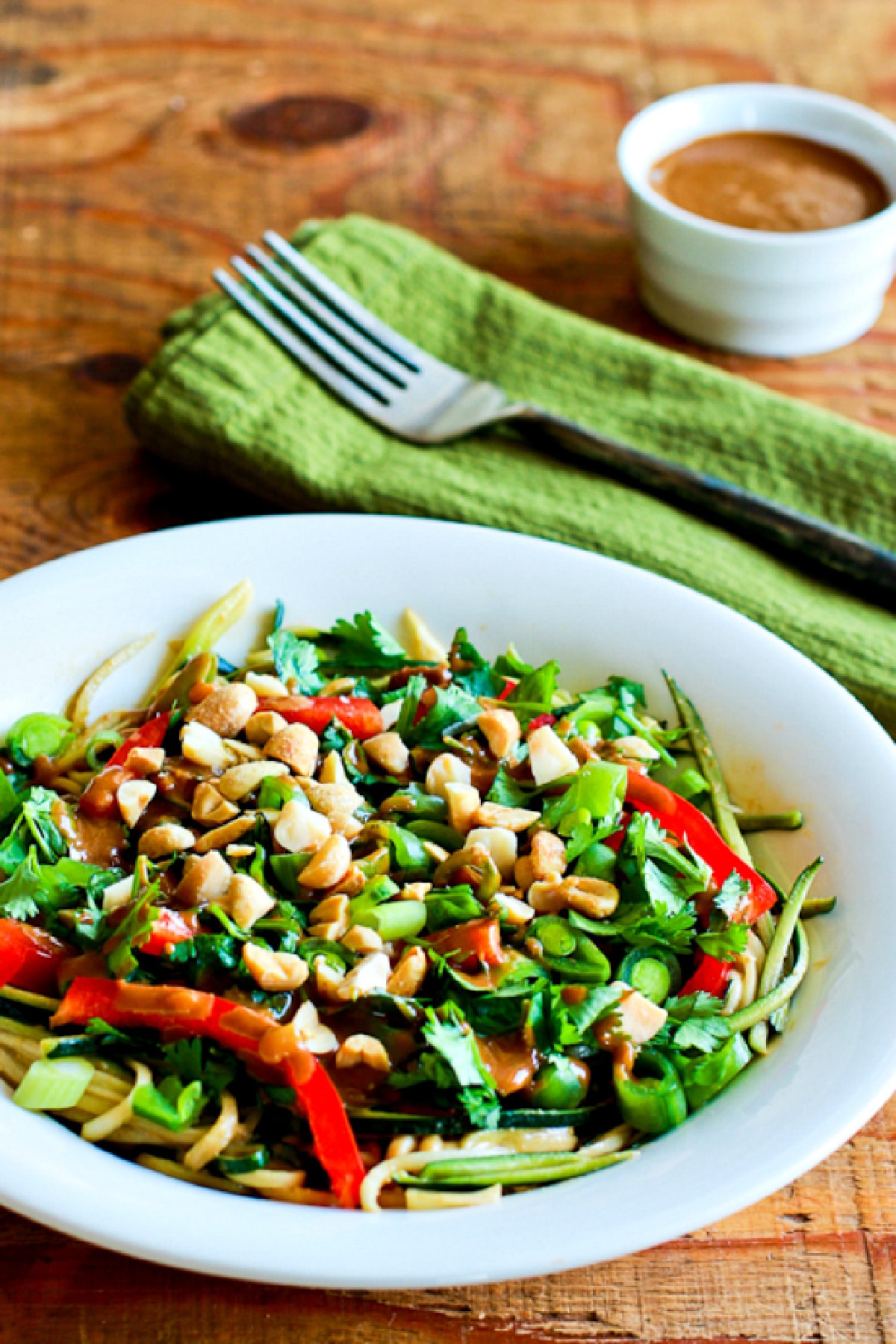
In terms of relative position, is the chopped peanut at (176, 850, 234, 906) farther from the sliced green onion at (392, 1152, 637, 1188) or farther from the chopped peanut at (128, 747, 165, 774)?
the sliced green onion at (392, 1152, 637, 1188)

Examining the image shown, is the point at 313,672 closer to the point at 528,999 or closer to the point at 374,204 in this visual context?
the point at 528,999

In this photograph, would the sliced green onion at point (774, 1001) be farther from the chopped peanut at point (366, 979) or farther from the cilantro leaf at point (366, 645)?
the cilantro leaf at point (366, 645)

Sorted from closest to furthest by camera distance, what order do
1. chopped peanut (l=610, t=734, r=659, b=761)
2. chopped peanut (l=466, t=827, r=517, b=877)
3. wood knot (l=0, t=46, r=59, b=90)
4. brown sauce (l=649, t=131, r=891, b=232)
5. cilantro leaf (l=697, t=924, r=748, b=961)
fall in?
cilantro leaf (l=697, t=924, r=748, b=961), chopped peanut (l=466, t=827, r=517, b=877), chopped peanut (l=610, t=734, r=659, b=761), brown sauce (l=649, t=131, r=891, b=232), wood knot (l=0, t=46, r=59, b=90)

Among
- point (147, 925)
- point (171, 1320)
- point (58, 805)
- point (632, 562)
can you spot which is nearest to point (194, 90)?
point (632, 562)

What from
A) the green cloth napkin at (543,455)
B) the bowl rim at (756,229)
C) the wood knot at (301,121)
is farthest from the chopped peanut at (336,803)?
the wood knot at (301,121)

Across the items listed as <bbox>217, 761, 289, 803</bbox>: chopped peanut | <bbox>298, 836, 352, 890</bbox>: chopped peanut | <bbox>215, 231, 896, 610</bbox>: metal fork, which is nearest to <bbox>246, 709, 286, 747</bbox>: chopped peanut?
<bbox>217, 761, 289, 803</bbox>: chopped peanut

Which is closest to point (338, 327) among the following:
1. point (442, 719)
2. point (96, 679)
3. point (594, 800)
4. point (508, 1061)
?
point (96, 679)
